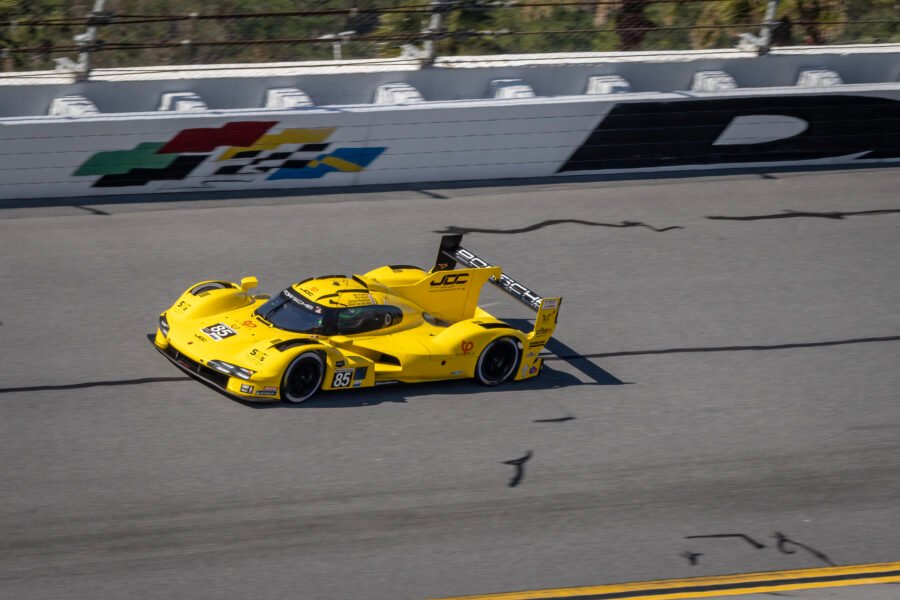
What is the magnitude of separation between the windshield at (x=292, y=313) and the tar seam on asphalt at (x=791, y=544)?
400cm

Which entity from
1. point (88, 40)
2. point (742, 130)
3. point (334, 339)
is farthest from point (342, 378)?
point (742, 130)

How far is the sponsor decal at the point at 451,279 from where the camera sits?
1087 centimetres

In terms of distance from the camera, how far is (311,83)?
15727 millimetres

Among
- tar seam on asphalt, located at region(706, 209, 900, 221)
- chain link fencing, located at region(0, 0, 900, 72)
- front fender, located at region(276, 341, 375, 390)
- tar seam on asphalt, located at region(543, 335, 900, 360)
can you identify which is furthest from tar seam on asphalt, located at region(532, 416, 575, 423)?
chain link fencing, located at region(0, 0, 900, 72)

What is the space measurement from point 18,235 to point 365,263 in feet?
12.6

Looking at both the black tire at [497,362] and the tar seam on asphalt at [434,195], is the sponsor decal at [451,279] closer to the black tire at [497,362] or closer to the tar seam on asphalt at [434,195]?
the black tire at [497,362]

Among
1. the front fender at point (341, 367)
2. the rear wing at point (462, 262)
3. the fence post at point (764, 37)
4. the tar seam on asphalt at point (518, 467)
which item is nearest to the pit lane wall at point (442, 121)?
the fence post at point (764, 37)

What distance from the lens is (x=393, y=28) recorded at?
16.0 meters

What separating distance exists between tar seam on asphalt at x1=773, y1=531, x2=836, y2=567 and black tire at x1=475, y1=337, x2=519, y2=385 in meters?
2.88

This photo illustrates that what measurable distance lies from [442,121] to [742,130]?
435 centimetres

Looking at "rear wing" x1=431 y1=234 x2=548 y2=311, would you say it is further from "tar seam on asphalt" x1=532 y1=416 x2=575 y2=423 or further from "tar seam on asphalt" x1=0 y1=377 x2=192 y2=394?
"tar seam on asphalt" x1=0 y1=377 x2=192 y2=394

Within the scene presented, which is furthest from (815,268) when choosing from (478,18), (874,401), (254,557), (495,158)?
(254,557)

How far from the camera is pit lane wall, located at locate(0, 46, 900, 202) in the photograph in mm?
14000

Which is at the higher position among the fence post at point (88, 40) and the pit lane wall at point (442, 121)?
the fence post at point (88, 40)
